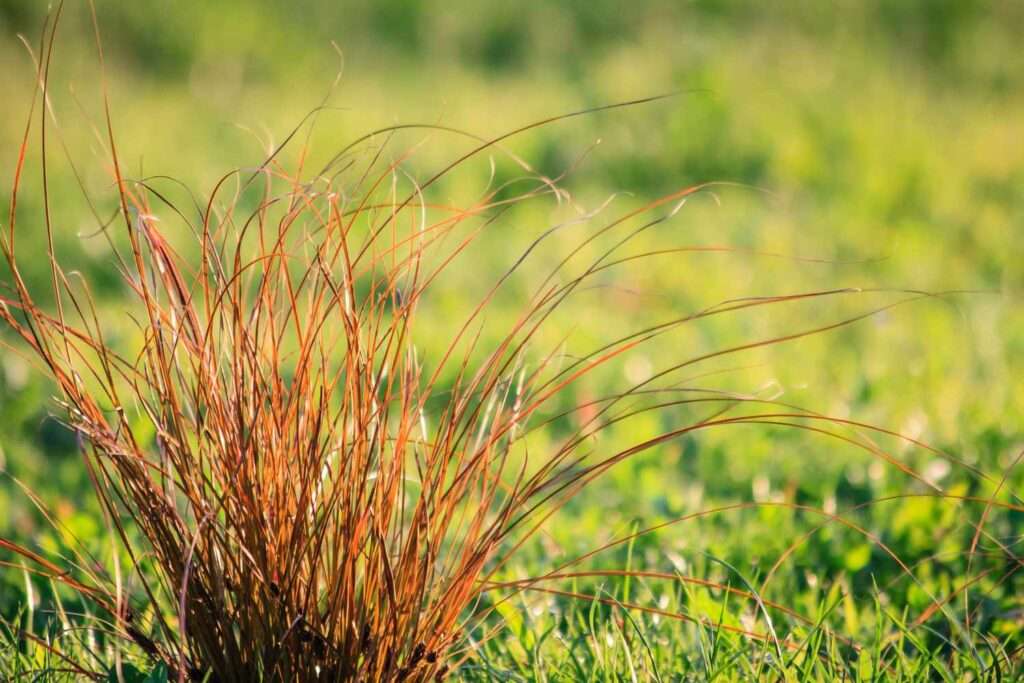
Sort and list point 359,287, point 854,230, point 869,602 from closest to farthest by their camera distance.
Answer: point 869,602 → point 359,287 → point 854,230

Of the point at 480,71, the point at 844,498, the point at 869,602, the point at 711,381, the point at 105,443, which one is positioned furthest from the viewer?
the point at 480,71

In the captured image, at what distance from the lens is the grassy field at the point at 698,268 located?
1.82 metres

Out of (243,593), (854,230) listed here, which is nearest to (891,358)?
(854,230)

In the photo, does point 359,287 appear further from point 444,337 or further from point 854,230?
point 854,230

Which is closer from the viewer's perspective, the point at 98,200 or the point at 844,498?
the point at 844,498

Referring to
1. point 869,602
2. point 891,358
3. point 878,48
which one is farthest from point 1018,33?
point 869,602

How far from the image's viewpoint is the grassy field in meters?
1.82

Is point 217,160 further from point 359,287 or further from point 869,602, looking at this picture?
point 869,602

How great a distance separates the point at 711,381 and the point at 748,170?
270 cm

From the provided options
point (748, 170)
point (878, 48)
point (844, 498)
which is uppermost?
point (878, 48)

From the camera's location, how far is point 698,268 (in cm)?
475

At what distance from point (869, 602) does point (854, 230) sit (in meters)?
3.50

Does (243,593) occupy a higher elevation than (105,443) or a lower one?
lower

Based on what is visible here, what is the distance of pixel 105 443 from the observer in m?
1.40
